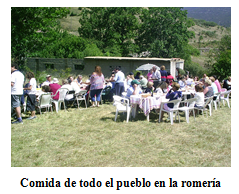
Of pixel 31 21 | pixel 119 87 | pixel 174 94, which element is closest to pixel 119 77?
pixel 119 87

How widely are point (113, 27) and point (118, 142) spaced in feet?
85.2

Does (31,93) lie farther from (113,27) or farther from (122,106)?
(113,27)

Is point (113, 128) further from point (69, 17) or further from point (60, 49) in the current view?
point (69, 17)

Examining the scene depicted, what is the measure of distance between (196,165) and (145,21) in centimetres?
2832

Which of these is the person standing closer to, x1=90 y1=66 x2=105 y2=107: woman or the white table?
x1=90 y1=66 x2=105 y2=107: woman

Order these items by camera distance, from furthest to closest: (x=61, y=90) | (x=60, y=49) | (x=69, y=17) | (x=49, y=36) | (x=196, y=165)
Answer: (x=69, y=17) → (x=60, y=49) → (x=49, y=36) → (x=61, y=90) → (x=196, y=165)

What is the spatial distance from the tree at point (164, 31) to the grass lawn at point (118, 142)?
2338 centimetres

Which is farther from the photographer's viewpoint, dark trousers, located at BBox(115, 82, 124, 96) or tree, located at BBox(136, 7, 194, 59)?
tree, located at BBox(136, 7, 194, 59)

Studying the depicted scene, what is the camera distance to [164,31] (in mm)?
29188

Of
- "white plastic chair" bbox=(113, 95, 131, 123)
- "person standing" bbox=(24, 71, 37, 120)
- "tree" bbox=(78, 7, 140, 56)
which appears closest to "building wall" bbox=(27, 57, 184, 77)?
"tree" bbox=(78, 7, 140, 56)

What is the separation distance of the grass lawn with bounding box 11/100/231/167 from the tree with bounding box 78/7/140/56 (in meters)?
22.8

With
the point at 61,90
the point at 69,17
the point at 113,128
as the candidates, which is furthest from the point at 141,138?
the point at 69,17

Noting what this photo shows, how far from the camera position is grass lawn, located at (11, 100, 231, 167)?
13.8ft

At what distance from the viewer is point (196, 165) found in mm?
4016
